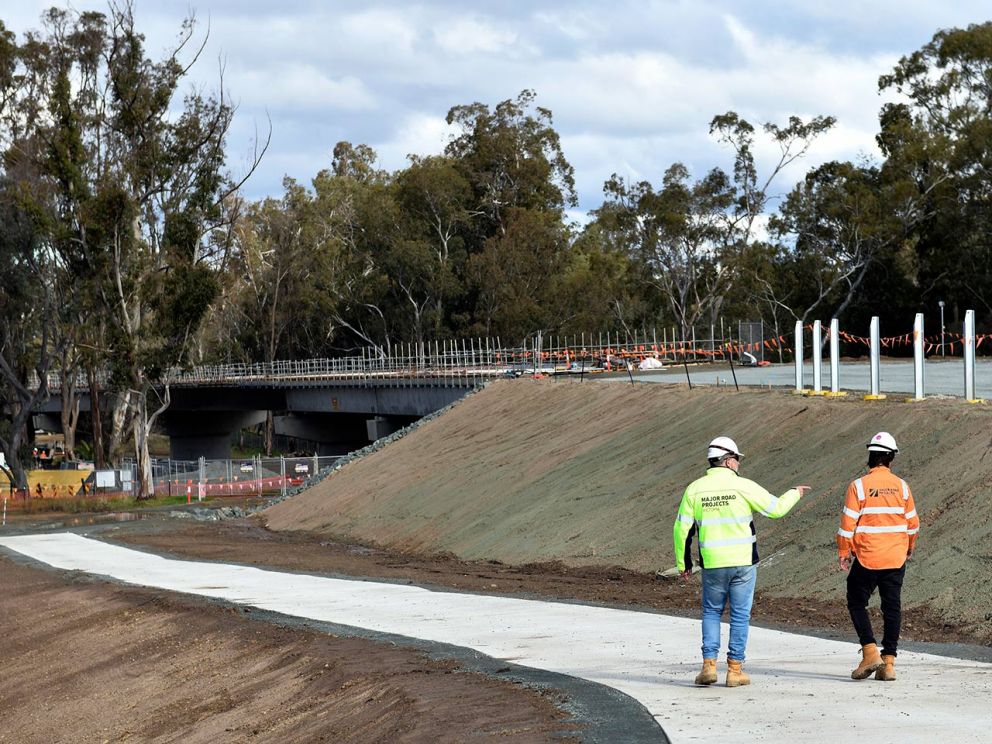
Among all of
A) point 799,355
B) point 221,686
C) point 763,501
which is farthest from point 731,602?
point 799,355

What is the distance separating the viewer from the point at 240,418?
9569 centimetres

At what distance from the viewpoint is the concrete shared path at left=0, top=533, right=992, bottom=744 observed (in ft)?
29.4

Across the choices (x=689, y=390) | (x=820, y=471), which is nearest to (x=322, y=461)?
(x=689, y=390)

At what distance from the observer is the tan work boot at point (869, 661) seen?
10.4 meters

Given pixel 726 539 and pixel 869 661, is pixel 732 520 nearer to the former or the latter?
pixel 726 539

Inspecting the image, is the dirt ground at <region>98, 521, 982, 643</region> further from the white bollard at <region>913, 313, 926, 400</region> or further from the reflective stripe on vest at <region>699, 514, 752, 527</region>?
the white bollard at <region>913, 313, 926, 400</region>

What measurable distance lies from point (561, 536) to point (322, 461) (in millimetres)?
33053

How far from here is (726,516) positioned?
10.2 metres

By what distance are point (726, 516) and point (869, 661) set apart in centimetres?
156

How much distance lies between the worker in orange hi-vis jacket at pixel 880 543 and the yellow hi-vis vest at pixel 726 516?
2.11 ft

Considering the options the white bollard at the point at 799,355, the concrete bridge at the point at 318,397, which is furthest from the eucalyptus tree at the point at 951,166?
the white bollard at the point at 799,355

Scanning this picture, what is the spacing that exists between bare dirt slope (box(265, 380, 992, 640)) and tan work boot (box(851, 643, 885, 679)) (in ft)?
12.4

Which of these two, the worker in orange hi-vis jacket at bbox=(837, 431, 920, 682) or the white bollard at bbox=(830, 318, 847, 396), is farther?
the white bollard at bbox=(830, 318, 847, 396)

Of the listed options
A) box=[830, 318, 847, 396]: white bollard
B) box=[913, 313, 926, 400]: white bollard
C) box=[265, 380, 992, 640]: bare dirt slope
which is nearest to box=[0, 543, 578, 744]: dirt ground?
box=[265, 380, 992, 640]: bare dirt slope
